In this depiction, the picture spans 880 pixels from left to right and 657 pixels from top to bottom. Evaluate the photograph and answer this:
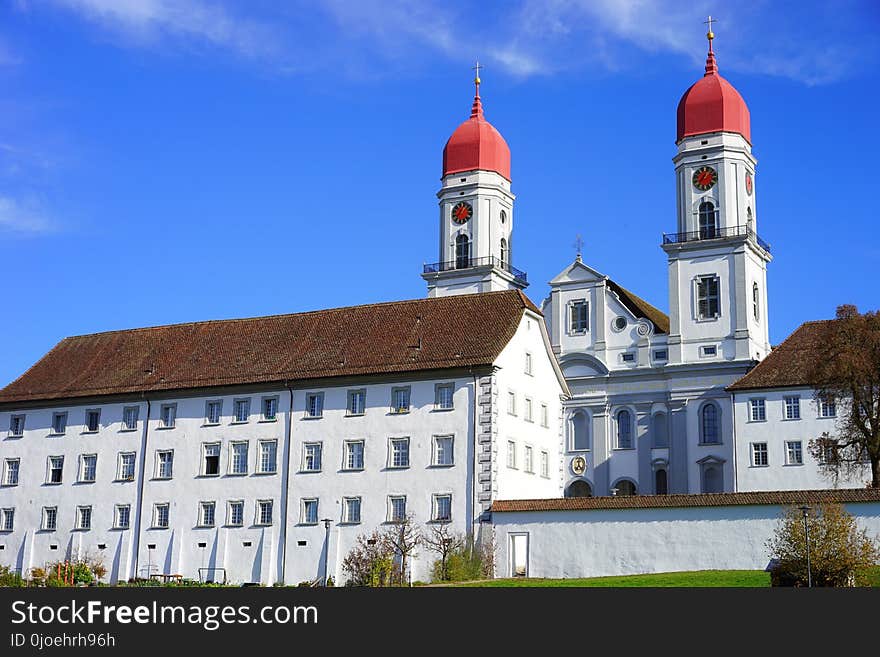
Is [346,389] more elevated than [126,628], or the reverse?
[346,389]

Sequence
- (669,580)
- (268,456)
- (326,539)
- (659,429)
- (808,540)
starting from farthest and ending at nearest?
1. (659,429)
2. (268,456)
3. (326,539)
4. (669,580)
5. (808,540)

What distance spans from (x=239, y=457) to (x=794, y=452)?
29.1m

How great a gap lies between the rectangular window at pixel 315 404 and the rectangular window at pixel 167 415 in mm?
7001

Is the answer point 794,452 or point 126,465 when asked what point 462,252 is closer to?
point 794,452

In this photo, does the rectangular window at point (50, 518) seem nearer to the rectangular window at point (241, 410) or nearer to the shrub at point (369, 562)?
the rectangular window at point (241, 410)

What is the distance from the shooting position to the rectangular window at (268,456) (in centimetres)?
6000

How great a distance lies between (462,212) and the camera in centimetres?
9456

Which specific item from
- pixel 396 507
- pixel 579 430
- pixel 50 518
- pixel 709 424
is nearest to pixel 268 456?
pixel 396 507

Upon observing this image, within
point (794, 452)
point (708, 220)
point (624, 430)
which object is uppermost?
point (708, 220)

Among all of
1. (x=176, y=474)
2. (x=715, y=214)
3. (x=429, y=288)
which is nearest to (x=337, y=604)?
(x=176, y=474)

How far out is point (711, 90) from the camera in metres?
83.6

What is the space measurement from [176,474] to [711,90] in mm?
41537

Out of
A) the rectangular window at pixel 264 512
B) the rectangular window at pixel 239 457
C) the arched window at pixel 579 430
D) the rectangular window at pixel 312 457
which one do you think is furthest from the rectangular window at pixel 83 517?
the arched window at pixel 579 430

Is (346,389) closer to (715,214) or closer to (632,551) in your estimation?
(632,551)
